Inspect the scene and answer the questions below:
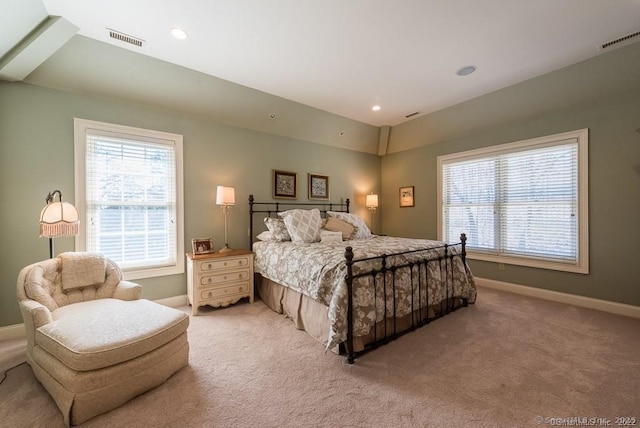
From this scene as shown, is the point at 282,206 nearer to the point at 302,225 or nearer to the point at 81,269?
the point at 302,225

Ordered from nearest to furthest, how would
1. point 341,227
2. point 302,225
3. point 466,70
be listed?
point 466,70, point 302,225, point 341,227

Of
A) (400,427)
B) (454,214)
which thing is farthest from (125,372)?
(454,214)

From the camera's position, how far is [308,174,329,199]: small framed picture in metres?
4.84

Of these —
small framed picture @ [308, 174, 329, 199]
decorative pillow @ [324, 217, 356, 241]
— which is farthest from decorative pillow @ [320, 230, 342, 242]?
small framed picture @ [308, 174, 329, 199]

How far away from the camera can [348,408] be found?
5.52 feet

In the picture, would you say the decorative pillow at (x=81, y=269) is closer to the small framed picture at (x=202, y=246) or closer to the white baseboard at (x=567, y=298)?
the small framed picture at (x=202, y=246)

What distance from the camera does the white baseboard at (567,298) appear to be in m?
3.08

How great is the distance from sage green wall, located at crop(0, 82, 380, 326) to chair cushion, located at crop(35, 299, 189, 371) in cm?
124

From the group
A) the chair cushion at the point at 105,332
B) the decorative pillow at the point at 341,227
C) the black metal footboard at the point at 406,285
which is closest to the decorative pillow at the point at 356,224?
the decorative pillow at the point at 341,227

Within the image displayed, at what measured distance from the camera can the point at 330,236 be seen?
375 cm

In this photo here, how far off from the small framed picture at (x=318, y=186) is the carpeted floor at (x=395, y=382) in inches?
103

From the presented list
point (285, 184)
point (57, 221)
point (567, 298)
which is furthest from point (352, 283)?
point (567, 298)

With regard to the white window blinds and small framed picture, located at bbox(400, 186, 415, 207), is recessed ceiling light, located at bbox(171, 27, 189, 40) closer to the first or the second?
the white window blinds

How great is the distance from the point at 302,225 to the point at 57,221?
2.43m
